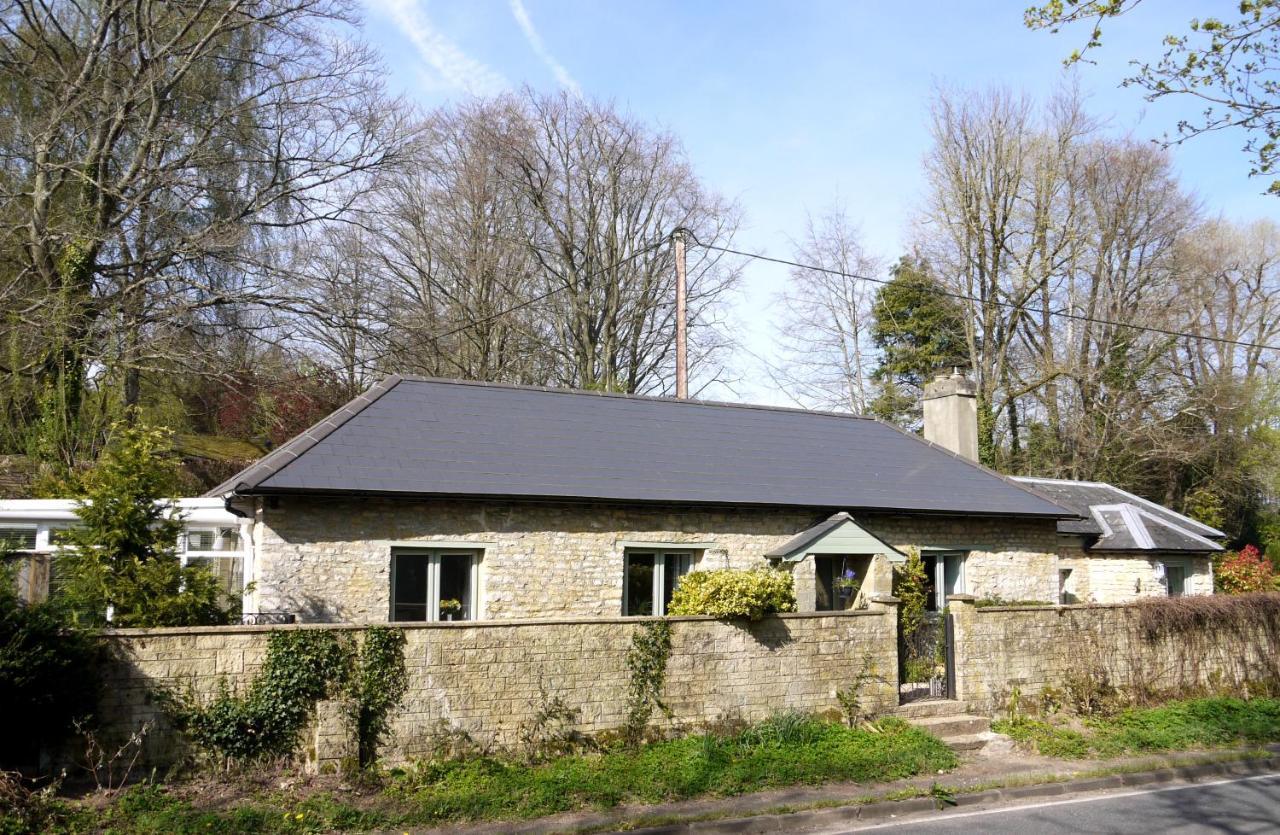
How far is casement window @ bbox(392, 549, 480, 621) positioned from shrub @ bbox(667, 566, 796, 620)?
3417 millimetres

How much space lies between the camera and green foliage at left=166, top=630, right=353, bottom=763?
9.90m

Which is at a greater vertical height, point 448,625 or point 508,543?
point 508,543

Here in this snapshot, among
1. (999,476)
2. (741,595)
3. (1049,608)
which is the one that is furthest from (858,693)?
(999,476)

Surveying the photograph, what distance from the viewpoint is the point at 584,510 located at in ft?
49.8

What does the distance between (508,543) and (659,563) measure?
265cm

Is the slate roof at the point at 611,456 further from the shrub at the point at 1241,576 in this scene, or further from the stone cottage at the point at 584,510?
the shrub at the point at 1241,576

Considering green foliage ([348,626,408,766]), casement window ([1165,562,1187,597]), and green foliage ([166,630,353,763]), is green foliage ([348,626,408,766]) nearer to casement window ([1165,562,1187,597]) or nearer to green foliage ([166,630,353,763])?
green foliage ([166,630,353,763])

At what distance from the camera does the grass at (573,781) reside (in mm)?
8727

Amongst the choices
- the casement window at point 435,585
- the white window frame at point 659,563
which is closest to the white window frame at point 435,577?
the casement window at point 435,585

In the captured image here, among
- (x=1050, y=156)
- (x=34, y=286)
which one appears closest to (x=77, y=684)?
(x=34, y=286)

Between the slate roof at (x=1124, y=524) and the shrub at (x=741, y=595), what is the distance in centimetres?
952

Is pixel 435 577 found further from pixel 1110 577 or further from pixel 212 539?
pixel 1110 577

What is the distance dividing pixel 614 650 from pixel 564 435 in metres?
5.90

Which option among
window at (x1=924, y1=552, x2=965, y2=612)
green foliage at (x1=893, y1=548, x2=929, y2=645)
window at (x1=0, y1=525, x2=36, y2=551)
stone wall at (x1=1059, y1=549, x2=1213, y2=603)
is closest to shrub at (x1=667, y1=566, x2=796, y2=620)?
green foliage at (x1=893, y1=548, x2=929, y2=645)
